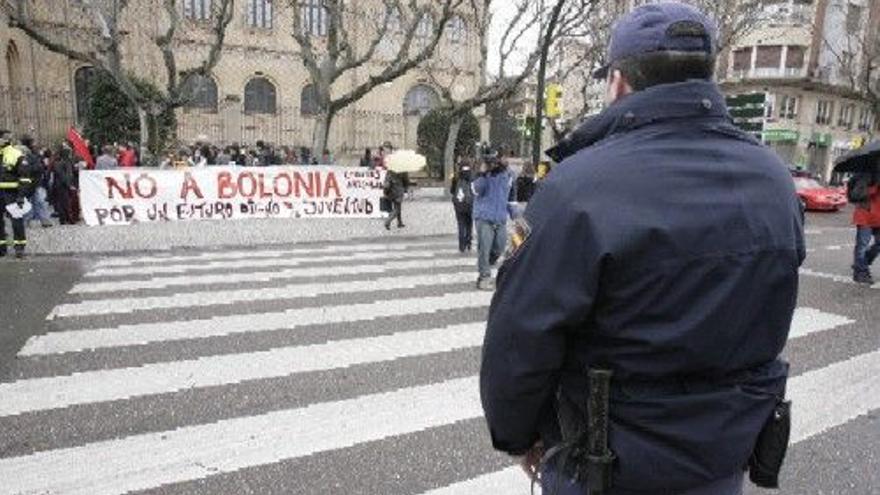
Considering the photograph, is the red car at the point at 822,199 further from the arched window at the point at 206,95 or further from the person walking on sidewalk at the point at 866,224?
the arched window at the point at 206,95

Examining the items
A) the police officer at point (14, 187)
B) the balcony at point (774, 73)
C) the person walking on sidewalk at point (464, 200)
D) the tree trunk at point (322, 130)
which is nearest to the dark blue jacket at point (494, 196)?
the person walking on sidewalk at point (464, 200)

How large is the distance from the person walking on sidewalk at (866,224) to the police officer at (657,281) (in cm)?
948

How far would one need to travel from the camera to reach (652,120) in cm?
165

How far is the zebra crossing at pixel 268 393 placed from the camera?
149 inches

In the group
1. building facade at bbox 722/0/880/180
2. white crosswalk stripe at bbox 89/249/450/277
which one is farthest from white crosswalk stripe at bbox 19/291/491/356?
building facade at bbox 722/0/880/180

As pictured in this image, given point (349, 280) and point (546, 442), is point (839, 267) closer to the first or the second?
point (349, 280)

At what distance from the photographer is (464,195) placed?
11.6m

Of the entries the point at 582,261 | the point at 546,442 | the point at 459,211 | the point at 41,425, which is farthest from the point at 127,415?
the point at 459,211

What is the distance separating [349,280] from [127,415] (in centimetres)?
493

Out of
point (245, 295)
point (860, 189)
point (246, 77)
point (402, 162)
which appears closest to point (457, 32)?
point (246, 77)

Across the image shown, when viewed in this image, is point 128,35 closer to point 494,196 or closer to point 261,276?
point 261,276

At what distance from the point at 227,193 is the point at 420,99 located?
27.0 metres

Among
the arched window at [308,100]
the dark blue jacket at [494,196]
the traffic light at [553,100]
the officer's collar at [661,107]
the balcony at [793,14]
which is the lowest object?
the dark blue jacket at [494,196]

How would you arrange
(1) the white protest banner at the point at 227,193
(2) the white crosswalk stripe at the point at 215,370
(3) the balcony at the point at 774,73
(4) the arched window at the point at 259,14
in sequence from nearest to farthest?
1. (2) the white crosswalk stripe at the point at 215,370
2. (1) the white protest banner at the point at 227,193
3. (4) the arched window at the point at 259,14
4. (3) the balcony at the point at 774,73
